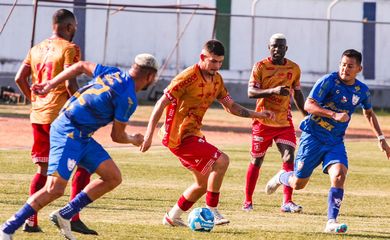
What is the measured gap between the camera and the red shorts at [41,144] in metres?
12.8

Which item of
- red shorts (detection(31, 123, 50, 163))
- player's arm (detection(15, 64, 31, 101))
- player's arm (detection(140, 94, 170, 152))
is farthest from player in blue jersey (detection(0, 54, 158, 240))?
player's arm (detection(15, 64, 31, 101))

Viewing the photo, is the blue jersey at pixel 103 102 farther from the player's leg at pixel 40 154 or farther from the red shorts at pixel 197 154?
the red shorts at pixel 197 154

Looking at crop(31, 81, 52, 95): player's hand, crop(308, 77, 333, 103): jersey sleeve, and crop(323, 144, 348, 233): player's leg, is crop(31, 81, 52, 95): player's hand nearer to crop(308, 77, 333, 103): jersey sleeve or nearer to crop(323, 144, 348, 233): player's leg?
crop(308, 77, 333, 103): jersey sleeve

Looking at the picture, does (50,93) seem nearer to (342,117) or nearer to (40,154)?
(40,154)

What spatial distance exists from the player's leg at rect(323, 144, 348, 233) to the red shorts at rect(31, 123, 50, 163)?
3079 mm

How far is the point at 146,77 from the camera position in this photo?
453 inches

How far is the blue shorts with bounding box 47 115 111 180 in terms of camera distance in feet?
37.8

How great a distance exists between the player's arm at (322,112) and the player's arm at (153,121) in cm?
161

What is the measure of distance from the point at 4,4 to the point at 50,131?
30.9m

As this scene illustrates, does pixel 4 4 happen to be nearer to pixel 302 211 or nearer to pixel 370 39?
pixel 370 39

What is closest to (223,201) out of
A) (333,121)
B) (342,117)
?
(333,121)

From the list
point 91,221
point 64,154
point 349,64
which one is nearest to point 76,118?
point 64,154

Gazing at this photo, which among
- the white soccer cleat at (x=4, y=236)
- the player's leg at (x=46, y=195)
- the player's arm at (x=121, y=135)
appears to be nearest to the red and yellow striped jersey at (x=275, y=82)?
the player's arm at (x=121, y=135)

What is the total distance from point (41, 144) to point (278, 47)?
163 inches
